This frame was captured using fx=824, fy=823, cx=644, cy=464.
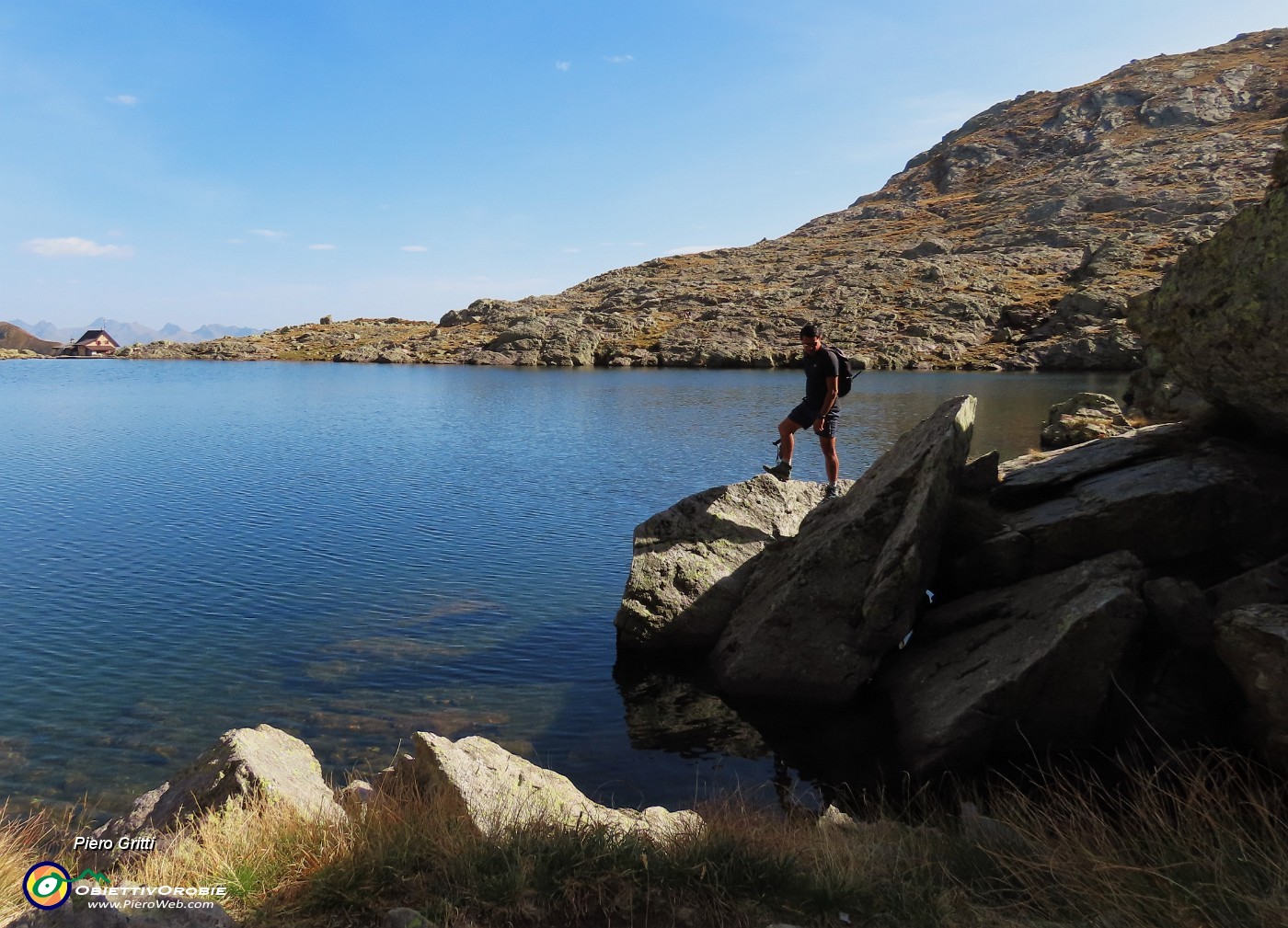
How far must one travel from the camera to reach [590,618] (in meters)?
18.4

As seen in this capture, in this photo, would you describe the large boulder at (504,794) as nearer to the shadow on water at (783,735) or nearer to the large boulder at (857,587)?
the shadow on water at (783,735)

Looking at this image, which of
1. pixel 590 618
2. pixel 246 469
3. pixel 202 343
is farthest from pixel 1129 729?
pixel 202 343

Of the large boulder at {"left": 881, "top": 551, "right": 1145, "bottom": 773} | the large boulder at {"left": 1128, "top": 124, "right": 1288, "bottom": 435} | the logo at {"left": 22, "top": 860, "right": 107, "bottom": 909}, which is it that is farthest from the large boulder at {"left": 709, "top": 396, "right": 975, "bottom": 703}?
the logo at {"left": 22, "top": 860, "right": 107, "bottom": 909}

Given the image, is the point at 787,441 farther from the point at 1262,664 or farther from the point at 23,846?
the point at 23,846

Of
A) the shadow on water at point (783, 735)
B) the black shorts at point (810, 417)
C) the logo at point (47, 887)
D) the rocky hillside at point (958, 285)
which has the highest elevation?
the rocky hillside at point (958, 285)

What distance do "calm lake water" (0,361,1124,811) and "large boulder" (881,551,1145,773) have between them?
2961 mm

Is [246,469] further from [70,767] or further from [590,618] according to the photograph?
[70,767]

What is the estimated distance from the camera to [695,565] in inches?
671

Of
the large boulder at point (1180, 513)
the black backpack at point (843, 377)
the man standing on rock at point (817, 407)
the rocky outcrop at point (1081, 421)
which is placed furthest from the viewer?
the rocky outcrop at point (1081, 421)

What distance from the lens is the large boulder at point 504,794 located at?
7676 mm

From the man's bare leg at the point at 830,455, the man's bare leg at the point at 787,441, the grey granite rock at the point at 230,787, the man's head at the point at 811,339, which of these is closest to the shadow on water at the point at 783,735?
the grey granite rock at the point at 230,787

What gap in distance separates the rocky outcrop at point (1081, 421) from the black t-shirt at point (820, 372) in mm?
21648

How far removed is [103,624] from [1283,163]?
23186 mm

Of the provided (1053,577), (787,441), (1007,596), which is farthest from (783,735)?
(787,441)
